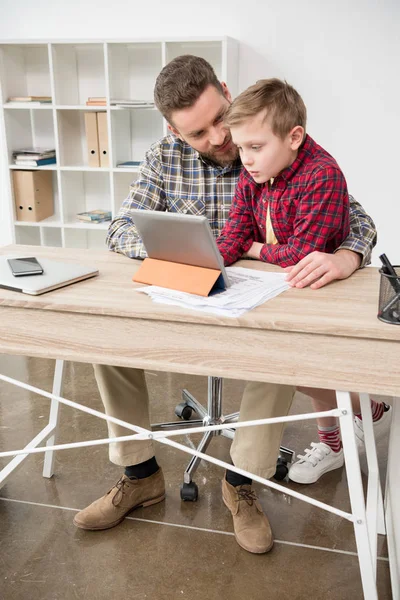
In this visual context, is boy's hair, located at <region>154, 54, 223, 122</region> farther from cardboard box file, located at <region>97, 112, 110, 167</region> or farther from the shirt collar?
cardboard box file, located at <region>97, 112, 110, 167</region>

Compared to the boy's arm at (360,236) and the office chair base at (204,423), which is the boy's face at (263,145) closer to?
the boy's arm at (360,236)

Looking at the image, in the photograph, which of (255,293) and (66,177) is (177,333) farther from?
(66,177)

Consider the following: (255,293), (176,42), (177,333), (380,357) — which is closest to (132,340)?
(177,333)

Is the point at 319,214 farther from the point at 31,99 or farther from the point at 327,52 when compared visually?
the point at 31,99

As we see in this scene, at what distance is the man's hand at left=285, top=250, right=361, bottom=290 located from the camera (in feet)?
4.33

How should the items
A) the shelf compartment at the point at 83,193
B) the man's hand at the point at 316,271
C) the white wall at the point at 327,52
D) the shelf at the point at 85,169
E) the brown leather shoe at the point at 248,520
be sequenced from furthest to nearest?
1. the shelf compartment at the point at 83,193
2. the shelf at the point at 85,169
3. the white wall at the point at 327,52
4. the brown leather shoe at the point at 248,520
5. the man's hand at the point at 316,271

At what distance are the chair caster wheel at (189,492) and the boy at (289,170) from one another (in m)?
0.76

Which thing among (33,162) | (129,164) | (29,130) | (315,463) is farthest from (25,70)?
(315,463)

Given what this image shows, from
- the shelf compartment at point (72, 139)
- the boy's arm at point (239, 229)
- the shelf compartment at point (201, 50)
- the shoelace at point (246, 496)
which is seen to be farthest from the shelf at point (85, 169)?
the shoelace at point (246, 496)

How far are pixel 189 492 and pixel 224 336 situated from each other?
2.74 ft

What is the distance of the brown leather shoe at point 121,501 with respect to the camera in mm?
1658

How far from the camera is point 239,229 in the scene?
5.39 ft

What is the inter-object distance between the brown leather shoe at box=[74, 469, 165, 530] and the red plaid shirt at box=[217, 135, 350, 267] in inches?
28.7

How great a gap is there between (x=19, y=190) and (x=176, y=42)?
1.36 metres
